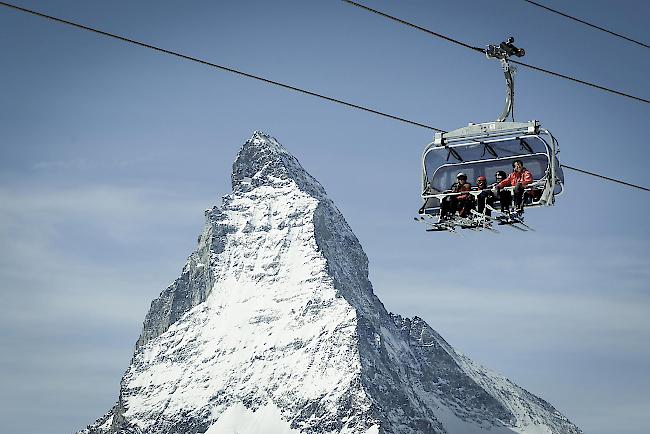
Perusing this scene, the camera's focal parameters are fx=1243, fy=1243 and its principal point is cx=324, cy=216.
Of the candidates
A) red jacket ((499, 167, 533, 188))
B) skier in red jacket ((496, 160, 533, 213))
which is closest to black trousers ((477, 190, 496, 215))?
skier in red jacket ((496, 160, 533, 213))

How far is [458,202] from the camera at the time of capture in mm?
35406

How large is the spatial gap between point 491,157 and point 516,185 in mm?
1460

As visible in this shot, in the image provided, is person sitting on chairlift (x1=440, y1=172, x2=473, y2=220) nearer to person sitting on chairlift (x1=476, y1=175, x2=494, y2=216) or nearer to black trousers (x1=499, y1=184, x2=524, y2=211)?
person sitting on chairlift (x1=476, y1=175, x2=494, y2=216)

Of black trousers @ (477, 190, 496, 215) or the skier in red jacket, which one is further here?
black trousers @ (477, 190, 496, 215)

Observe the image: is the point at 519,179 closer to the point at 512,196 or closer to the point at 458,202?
the point at 512,196

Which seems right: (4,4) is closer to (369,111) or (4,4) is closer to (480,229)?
(369,111)

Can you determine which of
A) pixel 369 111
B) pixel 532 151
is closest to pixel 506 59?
pixel 532 151

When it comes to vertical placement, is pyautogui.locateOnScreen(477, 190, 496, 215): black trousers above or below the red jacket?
below

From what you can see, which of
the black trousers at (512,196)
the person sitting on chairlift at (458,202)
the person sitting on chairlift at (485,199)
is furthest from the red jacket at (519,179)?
the person sitting on chairlift at (458,202)

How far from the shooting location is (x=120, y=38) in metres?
26.2

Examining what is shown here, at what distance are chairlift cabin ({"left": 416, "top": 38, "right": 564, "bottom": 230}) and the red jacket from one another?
12 cm

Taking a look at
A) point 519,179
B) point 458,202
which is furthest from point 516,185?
point 458,202

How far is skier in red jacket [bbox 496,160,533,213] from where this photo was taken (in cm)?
3447

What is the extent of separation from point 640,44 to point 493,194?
5706 mm
